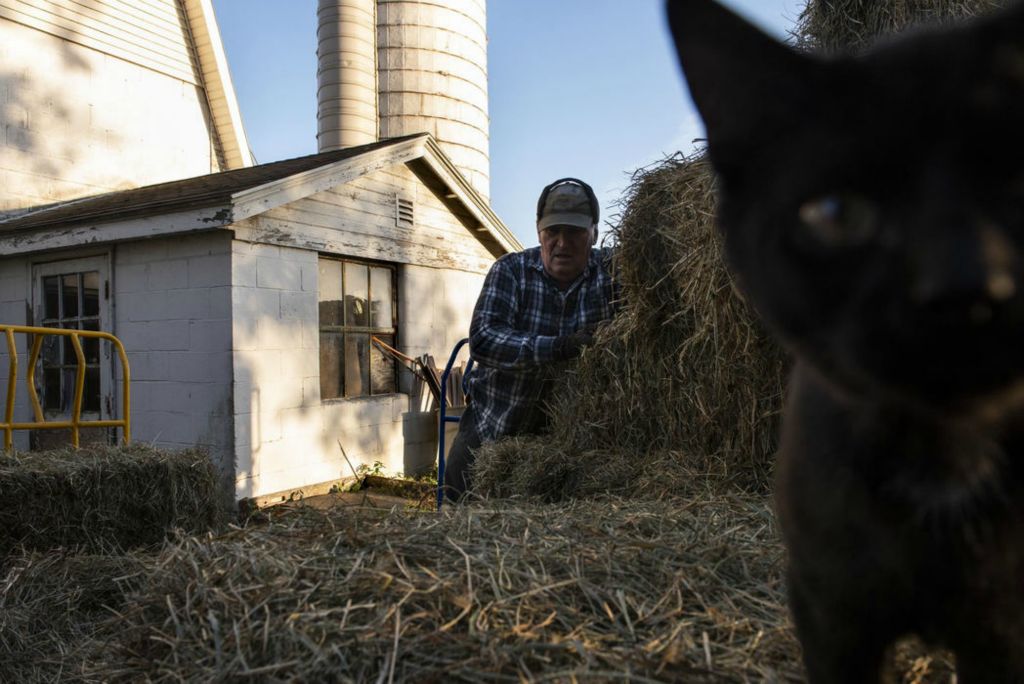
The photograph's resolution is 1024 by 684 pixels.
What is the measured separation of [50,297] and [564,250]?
670 centimetres

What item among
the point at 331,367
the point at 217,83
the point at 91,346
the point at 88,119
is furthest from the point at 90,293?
the point at 217,83

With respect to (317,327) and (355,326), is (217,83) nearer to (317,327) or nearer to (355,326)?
(355,326)

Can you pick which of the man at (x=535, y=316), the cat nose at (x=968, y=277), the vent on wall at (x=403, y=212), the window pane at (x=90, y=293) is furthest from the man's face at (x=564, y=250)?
the window pane at (x=90, y=293)

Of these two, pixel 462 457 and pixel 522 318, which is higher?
pixel 522 318

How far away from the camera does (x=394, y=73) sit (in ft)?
47.2

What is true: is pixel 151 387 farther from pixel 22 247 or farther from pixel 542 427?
pixel 542 427

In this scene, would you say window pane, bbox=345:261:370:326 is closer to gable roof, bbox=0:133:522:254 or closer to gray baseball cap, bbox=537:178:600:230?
gable roof, bbox=0:133:522:254

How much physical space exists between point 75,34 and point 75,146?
5.44ft

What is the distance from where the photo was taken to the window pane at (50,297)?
7.71m

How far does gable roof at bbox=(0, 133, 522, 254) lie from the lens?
21.5 feet

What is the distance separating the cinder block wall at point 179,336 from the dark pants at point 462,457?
3.14 m

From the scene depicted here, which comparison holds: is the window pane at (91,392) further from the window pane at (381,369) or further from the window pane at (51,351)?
the window pane at (381,369)

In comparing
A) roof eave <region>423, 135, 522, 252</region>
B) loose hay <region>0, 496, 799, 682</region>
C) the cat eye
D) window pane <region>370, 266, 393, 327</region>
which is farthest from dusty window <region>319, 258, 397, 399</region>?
the cat eye

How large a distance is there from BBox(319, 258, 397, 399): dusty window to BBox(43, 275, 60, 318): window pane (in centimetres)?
301
